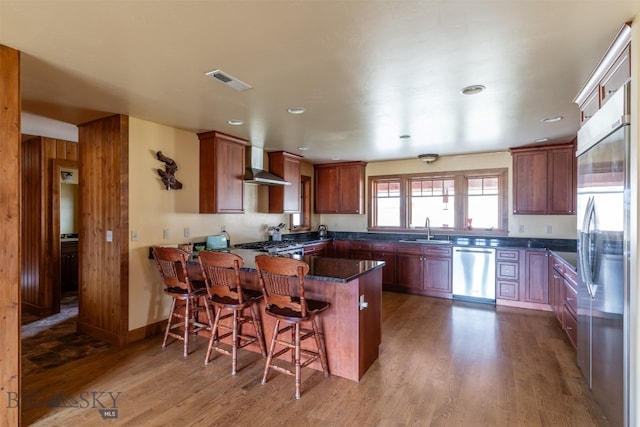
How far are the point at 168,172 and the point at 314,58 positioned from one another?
96.9 inches

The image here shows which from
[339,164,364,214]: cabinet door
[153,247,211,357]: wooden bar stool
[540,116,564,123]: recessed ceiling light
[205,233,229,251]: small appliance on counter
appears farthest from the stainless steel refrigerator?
[339,164,364,214]: cabinet door

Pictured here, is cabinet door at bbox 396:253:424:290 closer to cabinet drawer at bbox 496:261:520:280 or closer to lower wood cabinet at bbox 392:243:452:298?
lower wood cabinet at bbox 392:243:452:298

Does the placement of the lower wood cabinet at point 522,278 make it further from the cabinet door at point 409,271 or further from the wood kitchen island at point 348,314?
the wood kitchen island at point 348,314

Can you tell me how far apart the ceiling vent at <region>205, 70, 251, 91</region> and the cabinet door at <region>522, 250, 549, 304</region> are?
173 inches

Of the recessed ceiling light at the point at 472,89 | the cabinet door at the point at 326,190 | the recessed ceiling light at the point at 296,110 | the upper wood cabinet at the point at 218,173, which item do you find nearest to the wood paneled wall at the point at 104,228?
the upper wood cabinet at the point at 218,173

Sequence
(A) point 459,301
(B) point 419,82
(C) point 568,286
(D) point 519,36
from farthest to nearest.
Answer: (A) point 459,301 < (C) point 568,286 < (B) point 419,82 < (D) point 519,36

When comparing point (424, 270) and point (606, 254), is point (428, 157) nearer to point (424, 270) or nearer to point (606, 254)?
point (424, 270)

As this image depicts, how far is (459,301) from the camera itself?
5027 millimetres

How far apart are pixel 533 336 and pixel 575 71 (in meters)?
2.77

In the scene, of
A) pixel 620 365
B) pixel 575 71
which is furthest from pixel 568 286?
pixel 575 71

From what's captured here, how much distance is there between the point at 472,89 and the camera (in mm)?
2598

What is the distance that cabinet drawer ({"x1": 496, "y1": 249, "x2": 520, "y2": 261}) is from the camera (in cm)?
468

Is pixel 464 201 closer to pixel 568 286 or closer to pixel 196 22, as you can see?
pixel 568 286

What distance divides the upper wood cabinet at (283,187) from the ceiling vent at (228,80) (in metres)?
2.70
